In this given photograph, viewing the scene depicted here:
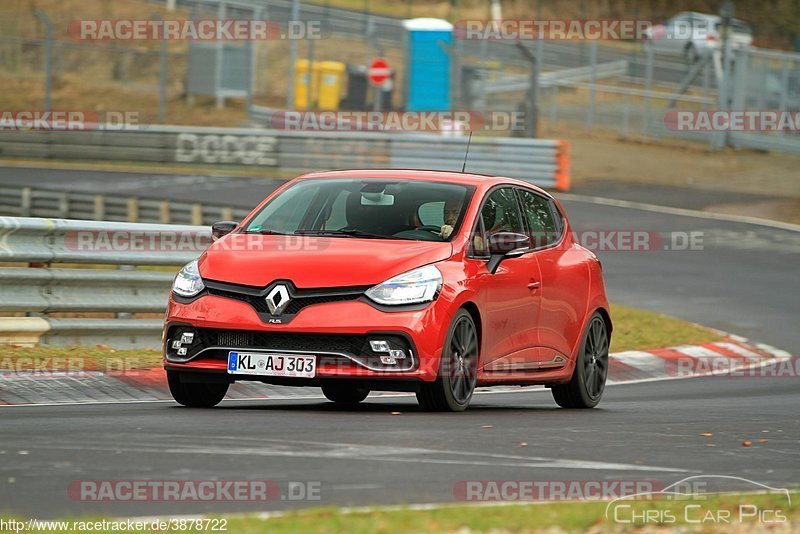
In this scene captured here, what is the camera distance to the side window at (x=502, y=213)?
10898 mm

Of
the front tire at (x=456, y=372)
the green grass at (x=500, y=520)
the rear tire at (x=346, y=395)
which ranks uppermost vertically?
the green grass at (x=500, y=520)

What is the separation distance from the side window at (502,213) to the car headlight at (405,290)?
111cm

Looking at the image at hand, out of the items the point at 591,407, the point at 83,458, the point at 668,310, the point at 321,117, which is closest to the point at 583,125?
the point at 321,117

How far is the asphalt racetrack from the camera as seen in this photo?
6.75 m

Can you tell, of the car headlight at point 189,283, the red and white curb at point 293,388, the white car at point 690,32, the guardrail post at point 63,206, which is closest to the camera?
the car headlight at point 189,283

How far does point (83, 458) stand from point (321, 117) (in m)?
36.5

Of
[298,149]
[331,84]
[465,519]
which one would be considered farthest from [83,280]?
[331,84]

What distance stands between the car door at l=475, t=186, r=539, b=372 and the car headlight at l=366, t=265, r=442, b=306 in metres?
0.71

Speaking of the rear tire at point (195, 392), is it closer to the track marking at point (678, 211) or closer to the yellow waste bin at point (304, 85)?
the track marking at point (678, 211)

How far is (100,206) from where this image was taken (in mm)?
29469

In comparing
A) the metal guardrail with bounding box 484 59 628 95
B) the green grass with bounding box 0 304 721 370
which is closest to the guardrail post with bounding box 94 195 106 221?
the green grass with bounding box 0 304 721 370

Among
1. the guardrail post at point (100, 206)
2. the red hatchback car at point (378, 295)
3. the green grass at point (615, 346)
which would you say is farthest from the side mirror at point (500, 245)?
the guardrail post at point (100, 206)

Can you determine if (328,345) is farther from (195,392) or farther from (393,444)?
(393,444)

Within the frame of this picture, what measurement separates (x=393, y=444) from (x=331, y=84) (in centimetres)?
4281
